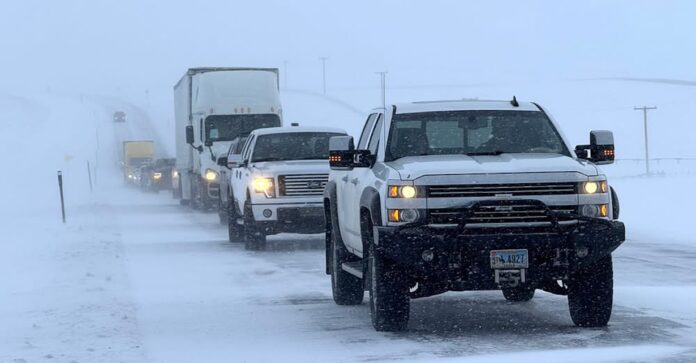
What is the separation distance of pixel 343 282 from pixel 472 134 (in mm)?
A: 2329

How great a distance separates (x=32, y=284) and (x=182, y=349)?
5963 mm

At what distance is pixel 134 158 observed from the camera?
75.6 meters

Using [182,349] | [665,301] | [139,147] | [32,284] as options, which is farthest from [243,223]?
[139,147]

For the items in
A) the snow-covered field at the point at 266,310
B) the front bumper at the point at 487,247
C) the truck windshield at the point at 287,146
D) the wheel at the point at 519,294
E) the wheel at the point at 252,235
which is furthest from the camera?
the truck windshield at the point at 287,146

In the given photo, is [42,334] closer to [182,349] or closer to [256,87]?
[182,349]

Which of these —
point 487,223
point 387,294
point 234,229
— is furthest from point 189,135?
point 487,223

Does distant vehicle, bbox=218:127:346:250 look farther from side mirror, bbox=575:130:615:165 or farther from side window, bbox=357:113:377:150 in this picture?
side mirror, bbox=575:130:615:165

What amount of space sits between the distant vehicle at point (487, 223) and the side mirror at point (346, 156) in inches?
9.1

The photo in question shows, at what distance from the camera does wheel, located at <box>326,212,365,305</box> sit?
13.4 meters

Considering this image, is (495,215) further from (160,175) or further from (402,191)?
(160,175)

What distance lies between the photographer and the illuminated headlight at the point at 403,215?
10.6 meters

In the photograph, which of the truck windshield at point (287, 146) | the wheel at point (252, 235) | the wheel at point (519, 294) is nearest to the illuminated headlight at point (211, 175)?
the truck windshield at point (287, 146)

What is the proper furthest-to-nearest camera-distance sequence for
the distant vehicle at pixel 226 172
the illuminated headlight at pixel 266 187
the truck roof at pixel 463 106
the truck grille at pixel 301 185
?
the distant vehicle at pixel 226 172 → the illuminated headlight at pixel 266 187 → the truck grille at pixel 301 185 → the truck roof at pixel 463 106

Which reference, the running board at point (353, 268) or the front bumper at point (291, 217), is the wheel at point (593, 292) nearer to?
the running board at point (353, 268)
